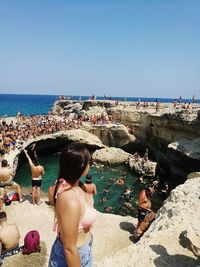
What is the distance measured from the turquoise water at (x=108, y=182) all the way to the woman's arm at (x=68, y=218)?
15.3 m

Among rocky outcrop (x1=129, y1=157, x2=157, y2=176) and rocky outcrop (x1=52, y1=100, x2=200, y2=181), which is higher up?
rocky outcrop (x1=52, y1=100, x2=200, y2=181)

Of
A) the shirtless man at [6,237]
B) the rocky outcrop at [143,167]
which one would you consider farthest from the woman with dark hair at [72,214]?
the rocky outcrop at [143,167]

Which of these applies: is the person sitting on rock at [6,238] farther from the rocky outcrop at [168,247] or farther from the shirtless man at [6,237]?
the rocky outcrop at [168,247]

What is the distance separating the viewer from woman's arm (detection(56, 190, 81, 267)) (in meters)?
2.54

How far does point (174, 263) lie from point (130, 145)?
2793 centimetres

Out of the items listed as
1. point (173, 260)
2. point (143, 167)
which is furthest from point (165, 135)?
point (173, 260)

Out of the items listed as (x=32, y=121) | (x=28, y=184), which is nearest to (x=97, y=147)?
(x=32, y=121)

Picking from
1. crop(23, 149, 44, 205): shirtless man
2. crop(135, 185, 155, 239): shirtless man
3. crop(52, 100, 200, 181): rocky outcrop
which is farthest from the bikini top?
crop(52, 100, 200, 181): rocky outcrop

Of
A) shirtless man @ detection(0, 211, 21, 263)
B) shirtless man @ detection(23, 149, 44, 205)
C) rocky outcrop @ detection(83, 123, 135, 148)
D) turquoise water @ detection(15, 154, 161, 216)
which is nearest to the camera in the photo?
shirtless man @ detection(0, 211, 21, 263)

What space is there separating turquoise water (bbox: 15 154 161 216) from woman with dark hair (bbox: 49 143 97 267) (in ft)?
49.2

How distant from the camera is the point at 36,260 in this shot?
8.31 m

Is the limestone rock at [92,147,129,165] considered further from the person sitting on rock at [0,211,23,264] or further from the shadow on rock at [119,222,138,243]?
the person sitting on rock at [0,211,23,264]

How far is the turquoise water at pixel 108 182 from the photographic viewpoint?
1866 centimetres

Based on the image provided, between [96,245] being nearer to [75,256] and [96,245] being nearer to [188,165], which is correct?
[75,256]
